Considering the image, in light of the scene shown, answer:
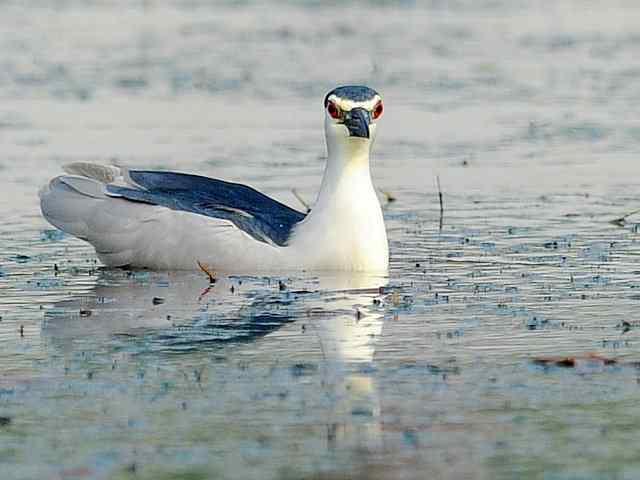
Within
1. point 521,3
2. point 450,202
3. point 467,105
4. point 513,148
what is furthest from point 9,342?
point 521,3

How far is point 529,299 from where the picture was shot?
8.66 metres

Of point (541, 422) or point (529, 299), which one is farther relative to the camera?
point (529, 299)

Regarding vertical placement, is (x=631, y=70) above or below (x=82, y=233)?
above

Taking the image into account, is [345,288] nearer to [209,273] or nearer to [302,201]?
[209,273]

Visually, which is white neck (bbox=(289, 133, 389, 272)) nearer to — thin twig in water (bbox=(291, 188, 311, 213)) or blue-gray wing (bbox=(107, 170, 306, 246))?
blue-gray wing (bbox=(107, 170, 306, 246))

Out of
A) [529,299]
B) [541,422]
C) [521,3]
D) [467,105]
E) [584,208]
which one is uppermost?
[521,3]

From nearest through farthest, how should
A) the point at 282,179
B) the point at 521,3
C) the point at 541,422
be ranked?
the point at 541,422, the point at 282,179, the point at 521,3

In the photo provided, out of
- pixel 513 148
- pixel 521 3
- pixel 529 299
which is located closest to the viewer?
pixel 529 299

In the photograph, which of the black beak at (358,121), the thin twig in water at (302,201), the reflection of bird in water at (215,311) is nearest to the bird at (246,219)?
the black beak at (358,121)

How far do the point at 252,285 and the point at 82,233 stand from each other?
134 cm

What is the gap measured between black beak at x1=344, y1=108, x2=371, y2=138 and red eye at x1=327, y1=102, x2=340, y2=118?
0.23 ft

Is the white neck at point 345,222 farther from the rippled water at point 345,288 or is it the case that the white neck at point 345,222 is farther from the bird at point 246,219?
the rippled water at point 345,288

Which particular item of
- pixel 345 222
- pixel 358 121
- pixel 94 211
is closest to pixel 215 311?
pixel 345 222

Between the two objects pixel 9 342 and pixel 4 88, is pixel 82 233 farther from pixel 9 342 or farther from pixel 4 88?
pixel 4 88
